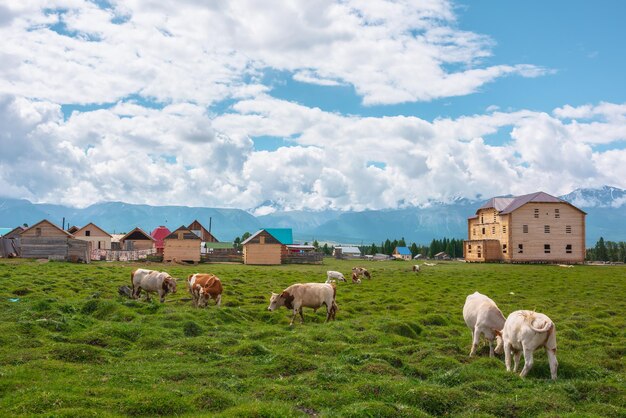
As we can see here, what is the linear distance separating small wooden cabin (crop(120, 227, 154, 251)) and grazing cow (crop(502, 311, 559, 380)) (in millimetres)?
82382

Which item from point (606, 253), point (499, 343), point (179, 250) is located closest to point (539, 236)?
point (606, 253)

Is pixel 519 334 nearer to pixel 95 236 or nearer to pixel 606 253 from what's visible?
pixel 95 236

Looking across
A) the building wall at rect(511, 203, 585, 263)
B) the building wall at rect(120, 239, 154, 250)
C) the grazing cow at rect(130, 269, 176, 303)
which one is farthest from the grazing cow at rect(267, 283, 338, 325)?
the building wall at rect(120, 239, 154, 250)

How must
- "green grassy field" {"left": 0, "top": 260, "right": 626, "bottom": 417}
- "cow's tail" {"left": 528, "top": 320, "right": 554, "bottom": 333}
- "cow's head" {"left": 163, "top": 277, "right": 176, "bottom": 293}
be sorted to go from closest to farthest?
"green grassy field" {"left": 0, "top": 260, "right": 626, "bottom": 417}
"cow's tail" {"left": 528, "top": 320, "right": 554, "bottom": 333}
"cow's head" {"left": 163, "top": 277, "right": 176, "bottom": 293}

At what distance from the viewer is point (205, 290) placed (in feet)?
77.8

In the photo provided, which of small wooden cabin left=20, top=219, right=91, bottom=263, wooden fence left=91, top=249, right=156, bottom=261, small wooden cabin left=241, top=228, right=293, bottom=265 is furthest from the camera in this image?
small wooden cabin left=241, top=228, right=293, bottom=265

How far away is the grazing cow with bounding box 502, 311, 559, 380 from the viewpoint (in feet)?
41.7

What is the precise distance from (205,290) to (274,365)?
1125 cm

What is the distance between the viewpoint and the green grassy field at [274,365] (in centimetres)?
1008

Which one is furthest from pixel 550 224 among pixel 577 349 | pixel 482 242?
pixel 577 349

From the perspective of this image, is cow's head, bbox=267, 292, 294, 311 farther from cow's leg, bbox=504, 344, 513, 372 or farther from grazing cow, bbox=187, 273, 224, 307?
cow's leg, bbox=504, 344, 513, 372

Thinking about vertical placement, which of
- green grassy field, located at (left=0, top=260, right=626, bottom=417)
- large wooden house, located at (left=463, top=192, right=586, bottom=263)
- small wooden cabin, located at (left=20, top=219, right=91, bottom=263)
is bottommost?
green grassy field, located at (left=0, top=260, right=626, bottom=417)

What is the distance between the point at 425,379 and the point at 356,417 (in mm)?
4026

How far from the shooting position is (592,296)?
31.5m
